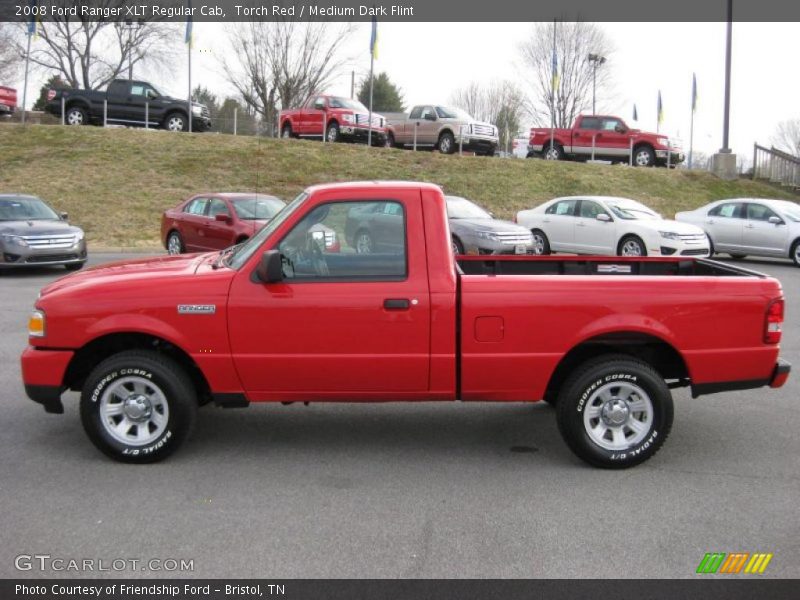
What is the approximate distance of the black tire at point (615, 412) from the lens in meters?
5.27

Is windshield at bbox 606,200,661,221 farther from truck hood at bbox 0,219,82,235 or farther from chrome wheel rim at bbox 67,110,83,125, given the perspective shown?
chrome wheel rim at bbox 67,110,83,125

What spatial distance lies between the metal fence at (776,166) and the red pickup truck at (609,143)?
3839 mm

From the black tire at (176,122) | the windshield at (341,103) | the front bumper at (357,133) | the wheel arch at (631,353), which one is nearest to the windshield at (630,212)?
the wheel arch at (631,353)

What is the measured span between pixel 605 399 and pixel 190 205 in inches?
553

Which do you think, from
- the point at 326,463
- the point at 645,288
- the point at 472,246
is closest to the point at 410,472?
the point at 326,463

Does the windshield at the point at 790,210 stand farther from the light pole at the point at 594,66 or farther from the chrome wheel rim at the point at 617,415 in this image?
the light pole at the point at 594,66

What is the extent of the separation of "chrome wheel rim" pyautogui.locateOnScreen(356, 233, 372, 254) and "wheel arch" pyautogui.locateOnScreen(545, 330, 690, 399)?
1408 millimetres

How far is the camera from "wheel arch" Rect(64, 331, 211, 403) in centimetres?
545

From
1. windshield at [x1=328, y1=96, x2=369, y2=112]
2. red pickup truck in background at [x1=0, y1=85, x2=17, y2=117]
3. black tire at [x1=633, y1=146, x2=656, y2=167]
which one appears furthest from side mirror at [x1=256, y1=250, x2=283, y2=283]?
red pickup truck in background at [x1=0, y1=85, x2=17, y2=117]

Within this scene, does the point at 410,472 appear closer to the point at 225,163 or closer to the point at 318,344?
the point at 318,344

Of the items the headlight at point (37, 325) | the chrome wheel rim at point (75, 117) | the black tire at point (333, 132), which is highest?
the chrome wheel rim at point (75, 117)

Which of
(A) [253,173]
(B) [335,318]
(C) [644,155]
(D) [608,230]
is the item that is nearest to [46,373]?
(B) [335,318]
